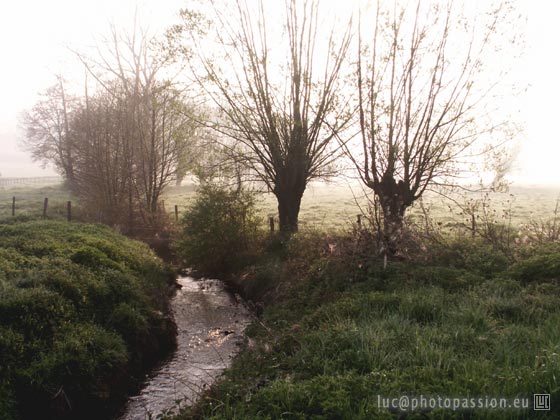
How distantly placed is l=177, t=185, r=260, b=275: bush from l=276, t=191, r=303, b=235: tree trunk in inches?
41.1

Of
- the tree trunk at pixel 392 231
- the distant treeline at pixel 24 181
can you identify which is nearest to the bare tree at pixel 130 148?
the tree trunk at pixel 392 231

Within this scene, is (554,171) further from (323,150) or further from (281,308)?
(281,308)

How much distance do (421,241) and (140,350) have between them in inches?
286

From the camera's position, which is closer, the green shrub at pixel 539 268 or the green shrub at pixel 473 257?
the green shrub at pixel 539 268

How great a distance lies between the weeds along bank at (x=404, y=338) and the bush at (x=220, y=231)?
467 centimetres

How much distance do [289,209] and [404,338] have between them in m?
10.5

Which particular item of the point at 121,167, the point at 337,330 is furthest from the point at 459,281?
the point at 121,167

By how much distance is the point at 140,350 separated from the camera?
8.59m

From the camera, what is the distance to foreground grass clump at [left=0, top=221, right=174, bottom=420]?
624 cm

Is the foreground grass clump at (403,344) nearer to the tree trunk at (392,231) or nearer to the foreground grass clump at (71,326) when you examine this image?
the tree trunk at (392,231)

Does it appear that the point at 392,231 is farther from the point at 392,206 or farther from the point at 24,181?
the point at 24,181

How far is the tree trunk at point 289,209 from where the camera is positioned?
51.6ft

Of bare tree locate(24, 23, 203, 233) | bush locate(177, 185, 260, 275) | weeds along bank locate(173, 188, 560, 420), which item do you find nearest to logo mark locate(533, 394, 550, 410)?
weeds along bank locate(173, 188, 560, 420)

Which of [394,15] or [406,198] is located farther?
[406,198]
